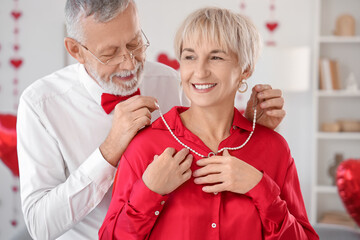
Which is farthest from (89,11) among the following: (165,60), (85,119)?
(165,60)

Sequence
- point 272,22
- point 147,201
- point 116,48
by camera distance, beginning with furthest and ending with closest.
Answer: point 272,22, point 116,48, point 147,201

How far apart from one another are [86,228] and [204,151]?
2.14 ft

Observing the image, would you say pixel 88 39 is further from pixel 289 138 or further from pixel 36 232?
pixel 289 138

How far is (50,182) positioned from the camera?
66.1 inches

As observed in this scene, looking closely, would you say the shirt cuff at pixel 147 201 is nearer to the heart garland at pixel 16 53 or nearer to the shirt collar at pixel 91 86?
the shirt collar at pixel 91 86

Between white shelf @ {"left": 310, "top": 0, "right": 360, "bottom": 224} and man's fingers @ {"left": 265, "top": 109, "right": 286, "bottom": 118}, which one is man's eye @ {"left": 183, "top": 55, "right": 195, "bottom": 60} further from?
white shelf @ {"left": 310, "top": 0, "right": 360, "bottom": 224}

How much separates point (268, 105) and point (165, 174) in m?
0.47

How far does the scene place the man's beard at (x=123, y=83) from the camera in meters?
1.66

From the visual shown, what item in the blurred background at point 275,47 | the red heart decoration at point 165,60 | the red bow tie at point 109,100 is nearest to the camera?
the red bow tie at point 109,100

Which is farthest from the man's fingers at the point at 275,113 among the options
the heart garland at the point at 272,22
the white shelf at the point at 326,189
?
the heart garland at the point at 272,22

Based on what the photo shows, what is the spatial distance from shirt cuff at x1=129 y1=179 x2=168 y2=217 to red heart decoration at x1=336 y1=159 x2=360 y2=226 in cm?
87

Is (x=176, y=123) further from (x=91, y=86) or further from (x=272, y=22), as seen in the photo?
(x=272, y=22)

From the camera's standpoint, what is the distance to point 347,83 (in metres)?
4.52

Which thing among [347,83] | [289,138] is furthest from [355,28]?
[289,138]
